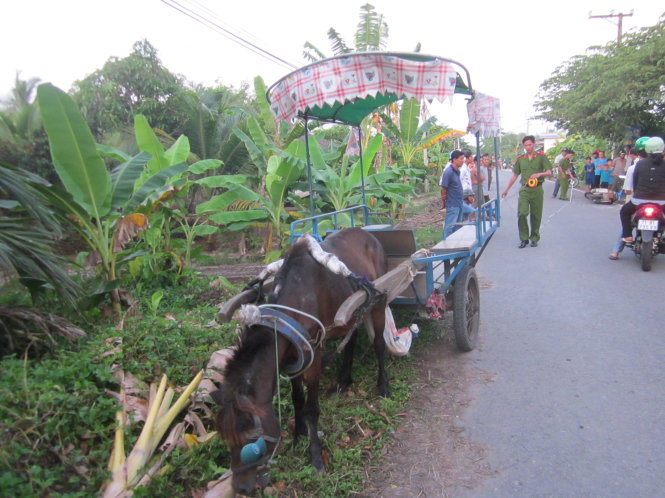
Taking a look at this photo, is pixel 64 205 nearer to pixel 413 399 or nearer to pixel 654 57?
pixel 413 399

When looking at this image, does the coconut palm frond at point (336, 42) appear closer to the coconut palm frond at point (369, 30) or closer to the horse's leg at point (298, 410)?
the coconut palm frond at point (369, 30)

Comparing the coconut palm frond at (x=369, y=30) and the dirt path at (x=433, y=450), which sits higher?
the coconut palm frond at (x=369, y=30)

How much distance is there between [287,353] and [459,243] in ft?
8.91

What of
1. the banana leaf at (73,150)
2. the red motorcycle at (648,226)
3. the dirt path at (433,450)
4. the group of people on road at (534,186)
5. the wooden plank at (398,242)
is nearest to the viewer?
the dirt path at (433,450)

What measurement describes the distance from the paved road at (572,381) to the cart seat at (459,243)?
98 cm

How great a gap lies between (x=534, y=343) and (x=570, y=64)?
23955mm

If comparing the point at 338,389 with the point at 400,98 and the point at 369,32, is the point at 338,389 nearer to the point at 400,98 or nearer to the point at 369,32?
the point at 400,98

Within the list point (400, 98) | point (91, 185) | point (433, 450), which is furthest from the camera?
point (91, 185)

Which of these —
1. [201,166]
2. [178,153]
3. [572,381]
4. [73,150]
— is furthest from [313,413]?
[178,153]

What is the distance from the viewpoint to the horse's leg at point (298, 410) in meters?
3.17

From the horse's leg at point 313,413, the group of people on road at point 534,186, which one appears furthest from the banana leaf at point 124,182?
the group of people on road at point 534,186

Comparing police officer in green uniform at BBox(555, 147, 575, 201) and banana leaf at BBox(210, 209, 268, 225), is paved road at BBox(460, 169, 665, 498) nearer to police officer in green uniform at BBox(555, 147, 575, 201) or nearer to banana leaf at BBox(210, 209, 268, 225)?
banana leaf at BBox(210, 209, 268, 225)

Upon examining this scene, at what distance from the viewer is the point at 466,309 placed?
4.63m

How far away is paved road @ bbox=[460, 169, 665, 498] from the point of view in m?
2.86
